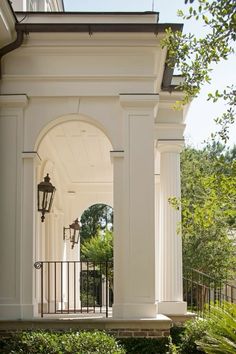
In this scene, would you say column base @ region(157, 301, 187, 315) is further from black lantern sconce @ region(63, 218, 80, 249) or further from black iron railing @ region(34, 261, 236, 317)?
black lantern sconce @ region(63, 218, 80, 249)

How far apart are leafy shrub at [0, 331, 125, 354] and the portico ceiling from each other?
4890 mm

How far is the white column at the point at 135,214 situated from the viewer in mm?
11789

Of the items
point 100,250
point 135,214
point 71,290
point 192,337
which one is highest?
point 135,214

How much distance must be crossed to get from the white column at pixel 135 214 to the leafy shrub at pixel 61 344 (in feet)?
4.73

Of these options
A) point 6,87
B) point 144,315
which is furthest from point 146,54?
point 144,315

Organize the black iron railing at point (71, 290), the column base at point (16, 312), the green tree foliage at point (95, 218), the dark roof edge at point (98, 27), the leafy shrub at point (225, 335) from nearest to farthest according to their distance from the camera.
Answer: the leafy shrub at point (225, 335)
the column base at point (16, 312)
the dark roof edge at point (98, 27)
the black iron railing at point (71, 290)
the green tree foliage at point (95, 218)

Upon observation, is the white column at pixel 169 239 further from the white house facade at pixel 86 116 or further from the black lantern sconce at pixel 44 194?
the black lantern sconce at pixel 44 194

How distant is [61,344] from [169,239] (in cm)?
515

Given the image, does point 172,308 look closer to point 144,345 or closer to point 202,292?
point 202,292

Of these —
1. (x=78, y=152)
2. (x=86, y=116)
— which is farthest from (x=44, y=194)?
(x=78, y=152)

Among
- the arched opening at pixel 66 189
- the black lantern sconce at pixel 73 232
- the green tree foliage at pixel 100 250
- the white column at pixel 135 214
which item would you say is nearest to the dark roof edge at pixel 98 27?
the white column at pixel 135 214

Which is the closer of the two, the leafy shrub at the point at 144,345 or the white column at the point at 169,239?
the leafy shrub at the point at 144,345

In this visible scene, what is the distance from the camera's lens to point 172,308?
14328mm

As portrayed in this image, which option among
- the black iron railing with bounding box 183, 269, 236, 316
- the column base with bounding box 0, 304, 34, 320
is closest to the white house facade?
the column base with bounding box 0, 304, 34, 320
